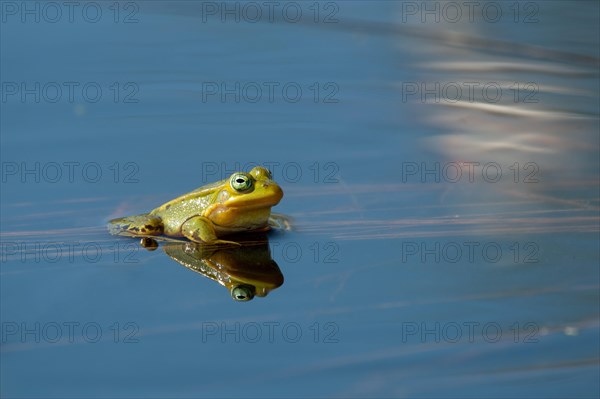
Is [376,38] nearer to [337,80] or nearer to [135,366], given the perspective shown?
[337,80]

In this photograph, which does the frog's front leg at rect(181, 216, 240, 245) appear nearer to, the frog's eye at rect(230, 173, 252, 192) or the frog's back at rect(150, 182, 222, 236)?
the frog's back at rect(150, 182, 222, 236)

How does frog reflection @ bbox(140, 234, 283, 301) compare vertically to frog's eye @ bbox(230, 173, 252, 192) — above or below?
below

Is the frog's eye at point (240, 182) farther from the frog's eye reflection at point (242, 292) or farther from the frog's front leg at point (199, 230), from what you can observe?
the frog's eye reflection at point (242, 292)

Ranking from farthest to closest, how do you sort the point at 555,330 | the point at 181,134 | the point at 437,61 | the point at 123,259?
the point at 437,61, the point at 181,134, the point at 123,259, the point at 555,330

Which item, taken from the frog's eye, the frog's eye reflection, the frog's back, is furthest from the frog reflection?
the frog's eye

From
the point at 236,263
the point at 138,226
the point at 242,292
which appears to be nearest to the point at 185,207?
the point at 138,226

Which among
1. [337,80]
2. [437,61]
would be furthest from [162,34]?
[437,61]

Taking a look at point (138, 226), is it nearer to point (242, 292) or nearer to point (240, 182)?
point (240, 182)
